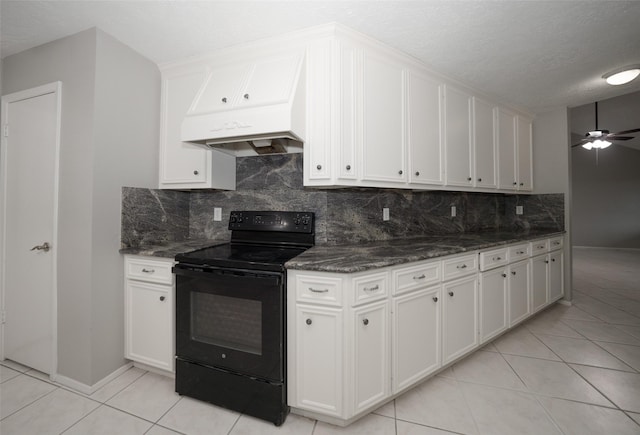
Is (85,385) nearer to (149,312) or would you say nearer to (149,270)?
(149,312)

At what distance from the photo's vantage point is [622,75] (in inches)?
96.0

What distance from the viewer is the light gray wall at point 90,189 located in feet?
6.08

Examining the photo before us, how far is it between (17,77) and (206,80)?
1.47 metres

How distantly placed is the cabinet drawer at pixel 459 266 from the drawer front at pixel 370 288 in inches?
22.8

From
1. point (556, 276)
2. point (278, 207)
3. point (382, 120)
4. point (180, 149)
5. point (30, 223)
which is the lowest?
point (556, 276)

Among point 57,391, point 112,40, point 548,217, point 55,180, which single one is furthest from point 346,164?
point 548,217

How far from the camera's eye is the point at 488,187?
291cm

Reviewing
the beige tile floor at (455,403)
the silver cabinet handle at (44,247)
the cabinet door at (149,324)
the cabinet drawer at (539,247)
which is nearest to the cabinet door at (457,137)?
the cabinet drawer at (539,247)

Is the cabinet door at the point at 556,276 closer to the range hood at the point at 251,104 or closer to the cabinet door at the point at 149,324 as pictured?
the range hood at the point at 251,104

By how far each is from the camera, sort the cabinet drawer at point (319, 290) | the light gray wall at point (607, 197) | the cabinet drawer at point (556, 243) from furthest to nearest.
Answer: the light gray wall at point (607, 197) < the cabinet drawer at point (556, 243) < the cabinet drawer at point (319, 290)

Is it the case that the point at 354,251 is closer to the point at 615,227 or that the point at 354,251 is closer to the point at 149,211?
the point at 149,211

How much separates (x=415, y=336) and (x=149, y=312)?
6.01 ft

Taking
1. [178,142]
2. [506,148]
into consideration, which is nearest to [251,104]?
[178,142]

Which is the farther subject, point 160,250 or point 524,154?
point 524,154
